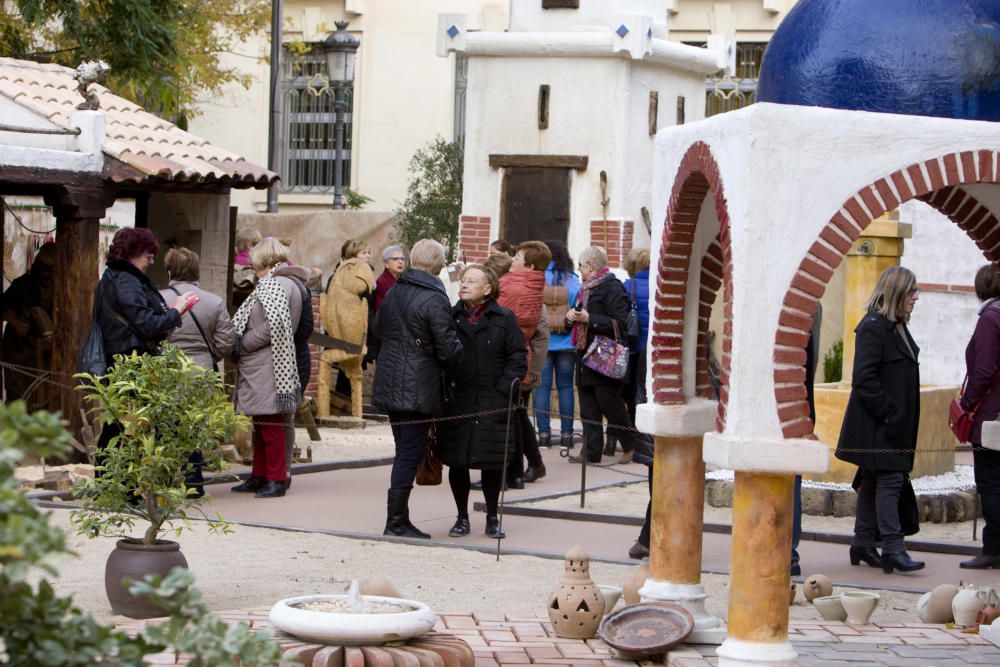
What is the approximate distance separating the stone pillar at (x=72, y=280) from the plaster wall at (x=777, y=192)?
6.82 m

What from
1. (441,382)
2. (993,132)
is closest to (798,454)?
(993,132)

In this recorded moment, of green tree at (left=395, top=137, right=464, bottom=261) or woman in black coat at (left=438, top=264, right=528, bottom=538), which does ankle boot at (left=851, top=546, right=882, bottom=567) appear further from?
green tree at (left=395, top=137, right=464, bottom=261)

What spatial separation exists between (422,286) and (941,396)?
5.01 meters

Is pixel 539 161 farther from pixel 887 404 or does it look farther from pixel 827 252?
pixel 827 252

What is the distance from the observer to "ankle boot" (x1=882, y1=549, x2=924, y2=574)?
32.8 feet

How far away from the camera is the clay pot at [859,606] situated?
27.3 feet

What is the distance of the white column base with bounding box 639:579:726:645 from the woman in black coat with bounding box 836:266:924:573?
6.59 feet

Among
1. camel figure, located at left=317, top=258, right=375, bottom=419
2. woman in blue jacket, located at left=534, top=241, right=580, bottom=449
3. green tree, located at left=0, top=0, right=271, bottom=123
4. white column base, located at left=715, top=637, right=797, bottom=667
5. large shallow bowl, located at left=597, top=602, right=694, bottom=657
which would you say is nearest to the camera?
white column base, located at left=715, top=637, right=797, bottom=667

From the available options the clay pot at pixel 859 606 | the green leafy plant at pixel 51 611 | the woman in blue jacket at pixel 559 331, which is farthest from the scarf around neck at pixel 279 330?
the green leafy plant at pixel 51 611

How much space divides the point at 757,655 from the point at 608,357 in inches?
270

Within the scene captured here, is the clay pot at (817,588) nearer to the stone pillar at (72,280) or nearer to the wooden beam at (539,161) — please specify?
the stone pillar at (72,280)

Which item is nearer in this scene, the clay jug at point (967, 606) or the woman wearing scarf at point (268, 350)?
the clay jug at point (967, 606)

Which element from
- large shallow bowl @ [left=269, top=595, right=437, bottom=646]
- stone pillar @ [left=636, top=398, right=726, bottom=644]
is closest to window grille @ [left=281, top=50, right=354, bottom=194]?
stone pillar @ [left=636, top=398, right=726, bottom=644]

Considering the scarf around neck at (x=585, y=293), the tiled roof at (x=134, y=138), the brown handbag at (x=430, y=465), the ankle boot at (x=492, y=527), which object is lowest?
the ankle boot at (x=492, y=527)
